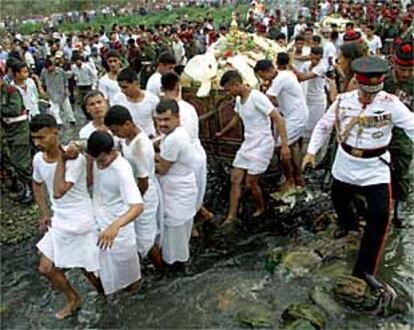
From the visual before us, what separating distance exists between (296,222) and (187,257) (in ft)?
5.13

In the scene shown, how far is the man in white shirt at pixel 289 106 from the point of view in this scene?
7.13m

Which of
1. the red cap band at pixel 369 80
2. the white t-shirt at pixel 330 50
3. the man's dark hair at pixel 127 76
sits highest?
the red cap band at pixel 369 80

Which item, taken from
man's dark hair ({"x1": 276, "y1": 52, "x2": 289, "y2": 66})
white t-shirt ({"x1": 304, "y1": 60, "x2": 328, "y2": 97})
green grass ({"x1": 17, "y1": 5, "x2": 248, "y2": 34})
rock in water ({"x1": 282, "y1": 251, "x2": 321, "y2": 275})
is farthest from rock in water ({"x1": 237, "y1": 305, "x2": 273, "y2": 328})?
green grass ({"x1": 17, "y1": 5, "x2": 248, "y2": 34})

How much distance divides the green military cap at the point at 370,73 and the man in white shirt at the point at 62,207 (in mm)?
2077

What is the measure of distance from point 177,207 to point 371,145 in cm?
172

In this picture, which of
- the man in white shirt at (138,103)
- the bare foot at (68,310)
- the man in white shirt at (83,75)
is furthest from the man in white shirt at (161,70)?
the man in white shirt at (83,75)

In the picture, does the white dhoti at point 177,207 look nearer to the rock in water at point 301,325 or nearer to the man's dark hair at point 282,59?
the rock in water at point 301,325

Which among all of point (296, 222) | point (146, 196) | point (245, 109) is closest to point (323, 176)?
point (296, 222)

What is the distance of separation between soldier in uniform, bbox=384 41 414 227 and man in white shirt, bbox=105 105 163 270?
2.25m

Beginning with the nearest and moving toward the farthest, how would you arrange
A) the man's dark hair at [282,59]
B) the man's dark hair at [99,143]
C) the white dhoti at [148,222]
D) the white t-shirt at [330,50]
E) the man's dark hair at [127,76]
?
the man's dark hair at [99,143]
the white dhoti at [148,222]
the man's dark hair at [127,76]
the man's dark hair at [282,59]
the white t-shirt at [330,50]

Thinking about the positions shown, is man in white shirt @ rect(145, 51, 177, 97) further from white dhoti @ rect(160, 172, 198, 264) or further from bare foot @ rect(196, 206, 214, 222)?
white dhoti @ rect(160, 172, 198, 264)

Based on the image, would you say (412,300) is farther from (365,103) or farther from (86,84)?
(86,84)

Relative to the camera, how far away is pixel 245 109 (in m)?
6.63

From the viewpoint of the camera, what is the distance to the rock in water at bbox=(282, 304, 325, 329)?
15.4 ft
